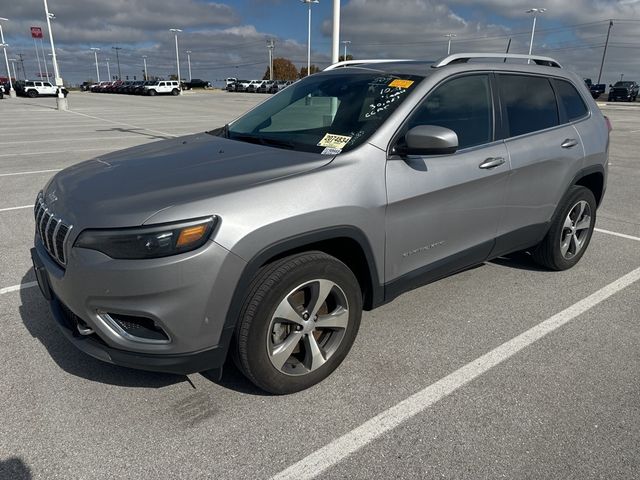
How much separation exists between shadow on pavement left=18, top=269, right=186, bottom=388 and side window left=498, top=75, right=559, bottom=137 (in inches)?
117

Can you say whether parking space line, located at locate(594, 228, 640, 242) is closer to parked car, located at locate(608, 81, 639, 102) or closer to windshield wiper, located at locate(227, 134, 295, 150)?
windshield wiper, located at locate(227, 134, 295, 150)

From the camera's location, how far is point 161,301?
Answer: 2162mm

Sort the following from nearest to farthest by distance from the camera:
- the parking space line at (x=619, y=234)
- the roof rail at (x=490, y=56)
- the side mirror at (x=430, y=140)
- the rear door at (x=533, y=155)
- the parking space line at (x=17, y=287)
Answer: the side mirror at (x=430, y=140)
the roof rail at (x=490, y=56)
the rear door at (x=533, y=155)
the parking space line at (x=17, y=287)
the parking space line at (x=619, y=234)

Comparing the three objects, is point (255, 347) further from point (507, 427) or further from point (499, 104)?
point (499, 104)

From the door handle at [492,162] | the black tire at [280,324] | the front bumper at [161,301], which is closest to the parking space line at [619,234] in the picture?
the door handle at [492,162]

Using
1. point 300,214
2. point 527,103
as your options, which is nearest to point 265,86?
point 527,103

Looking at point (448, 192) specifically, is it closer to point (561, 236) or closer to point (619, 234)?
point (561, 236)

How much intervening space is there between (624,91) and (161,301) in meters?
57.8

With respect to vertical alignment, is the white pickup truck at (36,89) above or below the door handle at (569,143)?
below

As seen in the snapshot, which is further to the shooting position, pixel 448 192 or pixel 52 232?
pixel 448 192

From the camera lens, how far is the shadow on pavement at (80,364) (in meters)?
2.79

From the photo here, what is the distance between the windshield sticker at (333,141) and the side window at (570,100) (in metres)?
2.39

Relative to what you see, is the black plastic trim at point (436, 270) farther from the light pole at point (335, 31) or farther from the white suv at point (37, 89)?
the white suv at point (37, 89)

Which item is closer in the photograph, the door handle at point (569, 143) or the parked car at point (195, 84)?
the door handle at point (569, 143)
